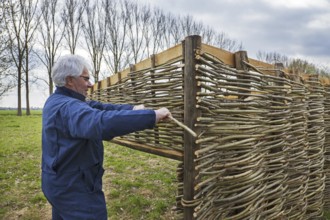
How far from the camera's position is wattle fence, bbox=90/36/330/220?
212 cm

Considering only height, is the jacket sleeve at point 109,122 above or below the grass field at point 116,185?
above

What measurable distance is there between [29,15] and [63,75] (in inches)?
899

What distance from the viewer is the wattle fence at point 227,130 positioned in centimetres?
212

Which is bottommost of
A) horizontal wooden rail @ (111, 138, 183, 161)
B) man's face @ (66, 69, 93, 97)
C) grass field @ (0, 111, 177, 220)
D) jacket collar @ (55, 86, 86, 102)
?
grass field @ (0, 111, 177, 220)

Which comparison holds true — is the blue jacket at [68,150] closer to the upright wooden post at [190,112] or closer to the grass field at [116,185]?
the upright wooden post at [190,112]

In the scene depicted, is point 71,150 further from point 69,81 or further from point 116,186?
point 116,186

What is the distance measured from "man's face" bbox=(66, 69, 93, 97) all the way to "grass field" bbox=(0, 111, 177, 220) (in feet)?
8.18

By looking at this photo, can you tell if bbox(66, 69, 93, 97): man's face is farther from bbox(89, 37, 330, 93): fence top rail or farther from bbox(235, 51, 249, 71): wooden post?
bbox(235, 51, 249, 71): wooden post

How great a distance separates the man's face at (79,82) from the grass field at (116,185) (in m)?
2.49

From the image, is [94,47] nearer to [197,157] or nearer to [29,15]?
[29,15]

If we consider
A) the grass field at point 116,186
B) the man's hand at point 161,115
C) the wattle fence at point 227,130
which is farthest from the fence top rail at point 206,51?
the grass field at point 116,186

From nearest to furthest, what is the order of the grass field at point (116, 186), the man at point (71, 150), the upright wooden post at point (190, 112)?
the man at point (71, 150) < the upright wooden post at point (190, 112) < the grass field at point (116, 186)

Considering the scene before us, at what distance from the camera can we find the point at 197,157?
6.88 ft

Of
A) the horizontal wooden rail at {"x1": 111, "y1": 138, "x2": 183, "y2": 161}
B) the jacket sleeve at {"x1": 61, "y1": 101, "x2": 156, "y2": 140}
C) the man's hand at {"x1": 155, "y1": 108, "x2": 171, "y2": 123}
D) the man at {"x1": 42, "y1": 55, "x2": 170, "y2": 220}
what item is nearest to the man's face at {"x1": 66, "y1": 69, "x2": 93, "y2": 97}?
the man at {"x1": 42, "y1": 55, "x2": 170, "y2": 220}
